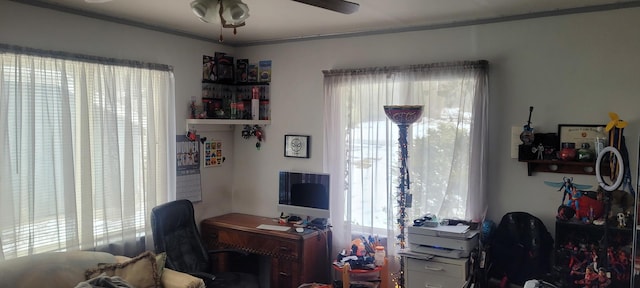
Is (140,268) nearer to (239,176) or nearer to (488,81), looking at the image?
(239,176)

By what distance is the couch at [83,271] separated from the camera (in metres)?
2.78

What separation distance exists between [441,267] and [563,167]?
3.46 feet

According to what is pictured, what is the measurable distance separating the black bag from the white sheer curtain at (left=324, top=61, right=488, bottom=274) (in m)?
0.23

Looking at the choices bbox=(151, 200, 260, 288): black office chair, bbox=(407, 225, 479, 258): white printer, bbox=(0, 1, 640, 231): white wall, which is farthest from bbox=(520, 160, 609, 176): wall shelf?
bbox=(151, 200, 260, 288): black office chair

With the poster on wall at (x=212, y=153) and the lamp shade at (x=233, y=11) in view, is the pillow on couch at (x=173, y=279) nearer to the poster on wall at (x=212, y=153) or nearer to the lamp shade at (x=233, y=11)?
the poster on wall at (x=212, y=153)

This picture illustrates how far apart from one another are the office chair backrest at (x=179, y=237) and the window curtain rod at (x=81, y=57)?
3.54 ft

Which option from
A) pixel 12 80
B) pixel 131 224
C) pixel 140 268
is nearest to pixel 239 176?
pixel 131 224

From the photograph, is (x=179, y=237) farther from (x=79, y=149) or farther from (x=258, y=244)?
(x=79, y=149)

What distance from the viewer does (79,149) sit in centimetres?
333

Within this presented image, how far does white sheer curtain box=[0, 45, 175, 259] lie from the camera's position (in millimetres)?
2998

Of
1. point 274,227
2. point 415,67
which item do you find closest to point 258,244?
point 274,227

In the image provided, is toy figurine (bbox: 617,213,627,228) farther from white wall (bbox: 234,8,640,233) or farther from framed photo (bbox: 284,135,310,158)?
framed photo (bbox: 284,135,310,158)

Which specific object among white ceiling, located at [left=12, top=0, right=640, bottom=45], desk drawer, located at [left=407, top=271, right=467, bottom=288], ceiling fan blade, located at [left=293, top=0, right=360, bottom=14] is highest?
white ceiling, located at [left=12, top=0, right=640, bottom=45]

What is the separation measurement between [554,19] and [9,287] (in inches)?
146
